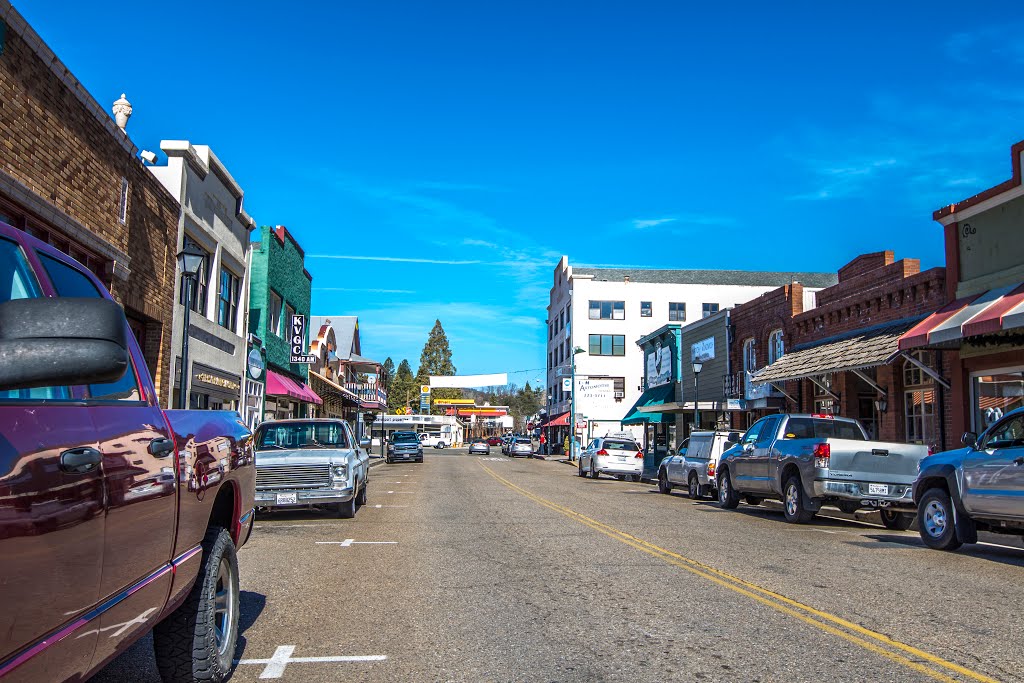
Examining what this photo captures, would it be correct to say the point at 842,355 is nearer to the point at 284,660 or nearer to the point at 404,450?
the point at 284,660

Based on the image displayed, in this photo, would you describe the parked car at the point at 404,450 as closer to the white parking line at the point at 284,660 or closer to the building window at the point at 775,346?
the building window at the point at 775,346

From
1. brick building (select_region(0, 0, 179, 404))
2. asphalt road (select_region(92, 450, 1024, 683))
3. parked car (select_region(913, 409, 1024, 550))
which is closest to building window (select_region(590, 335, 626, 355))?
brick building (select_region(0, 0, 179, 404))

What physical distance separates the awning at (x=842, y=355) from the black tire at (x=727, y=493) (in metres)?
4.80

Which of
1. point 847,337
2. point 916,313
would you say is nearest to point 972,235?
point 916,313

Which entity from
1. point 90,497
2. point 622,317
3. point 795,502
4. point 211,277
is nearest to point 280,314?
point 211,277

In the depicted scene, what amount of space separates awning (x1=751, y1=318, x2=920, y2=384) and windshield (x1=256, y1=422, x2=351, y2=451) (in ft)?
41.6

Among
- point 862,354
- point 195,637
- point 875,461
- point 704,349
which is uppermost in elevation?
point 704,349

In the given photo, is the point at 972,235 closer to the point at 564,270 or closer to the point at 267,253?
the point at 267,253

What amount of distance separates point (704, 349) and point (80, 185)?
28.5m

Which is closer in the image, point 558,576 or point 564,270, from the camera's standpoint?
point 558,576

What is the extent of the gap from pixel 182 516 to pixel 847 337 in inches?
939

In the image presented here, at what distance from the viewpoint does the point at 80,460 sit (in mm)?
2945

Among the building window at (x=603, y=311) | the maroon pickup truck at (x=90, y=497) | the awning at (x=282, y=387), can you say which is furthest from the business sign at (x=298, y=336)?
the building window at (x=603, y=311)

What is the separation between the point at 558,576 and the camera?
30.2ft
